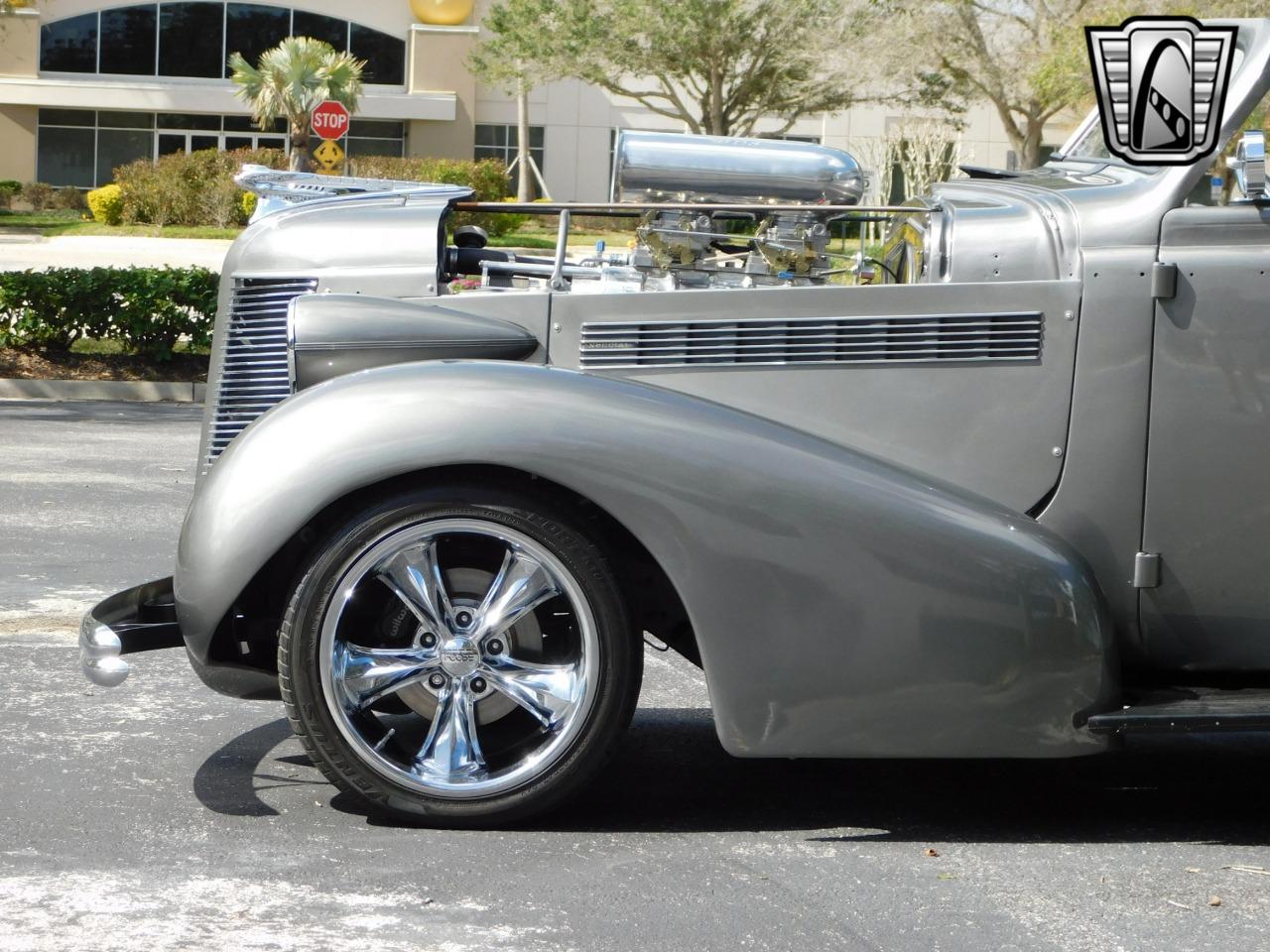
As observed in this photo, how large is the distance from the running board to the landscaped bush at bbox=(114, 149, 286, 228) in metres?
36.2

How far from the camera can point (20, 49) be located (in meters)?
48.6

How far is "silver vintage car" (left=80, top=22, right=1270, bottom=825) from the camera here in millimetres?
3613

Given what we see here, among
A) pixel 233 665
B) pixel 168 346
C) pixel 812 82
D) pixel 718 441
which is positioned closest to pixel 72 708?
pixel 233 665

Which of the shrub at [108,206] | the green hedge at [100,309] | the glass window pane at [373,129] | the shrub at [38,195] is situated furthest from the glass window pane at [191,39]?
the green hedge at [100,309]

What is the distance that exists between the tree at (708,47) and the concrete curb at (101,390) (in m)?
25.3

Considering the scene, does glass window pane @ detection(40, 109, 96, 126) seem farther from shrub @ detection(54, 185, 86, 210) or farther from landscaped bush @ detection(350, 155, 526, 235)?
landscaped bush @ detection(350, 155, 526, 235)

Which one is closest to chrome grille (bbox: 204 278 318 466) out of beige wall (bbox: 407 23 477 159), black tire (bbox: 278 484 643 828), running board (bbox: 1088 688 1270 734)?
black tire (bbox: 278 484 643 828)

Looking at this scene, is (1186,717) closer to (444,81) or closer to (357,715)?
(357,715)

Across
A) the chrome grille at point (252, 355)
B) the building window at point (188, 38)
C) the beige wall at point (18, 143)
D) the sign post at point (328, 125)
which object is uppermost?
the building window at point (188, 38)

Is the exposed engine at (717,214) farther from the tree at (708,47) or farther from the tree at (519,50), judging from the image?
the tree at (519,50)

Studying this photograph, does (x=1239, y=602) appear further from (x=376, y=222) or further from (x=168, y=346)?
(x=168, y=346)

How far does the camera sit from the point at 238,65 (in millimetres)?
44500

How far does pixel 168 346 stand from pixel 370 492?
11468 millimetres

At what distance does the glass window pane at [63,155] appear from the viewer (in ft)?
164
